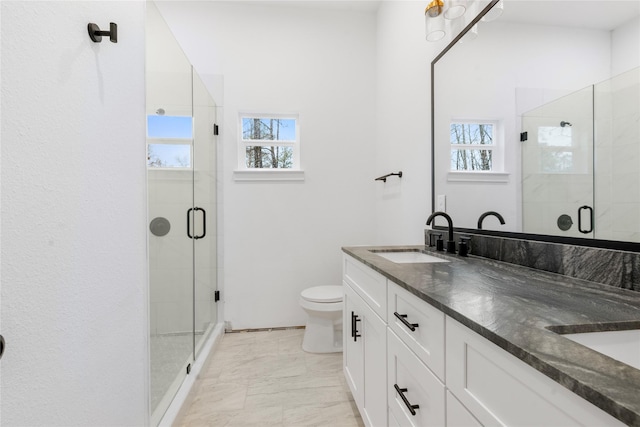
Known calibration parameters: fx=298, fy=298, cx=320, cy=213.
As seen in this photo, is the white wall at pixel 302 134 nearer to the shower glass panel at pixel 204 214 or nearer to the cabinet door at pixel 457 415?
the shower glass panel at pixel 204 214

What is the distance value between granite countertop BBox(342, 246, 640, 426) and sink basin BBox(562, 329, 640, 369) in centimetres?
2

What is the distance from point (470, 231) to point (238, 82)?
2219mm

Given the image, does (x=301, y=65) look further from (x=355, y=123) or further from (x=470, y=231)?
(x=470, y=231)

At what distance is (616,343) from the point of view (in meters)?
0.58

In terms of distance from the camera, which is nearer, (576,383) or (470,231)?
(576,383)

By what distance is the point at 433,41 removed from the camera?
176 centimetres

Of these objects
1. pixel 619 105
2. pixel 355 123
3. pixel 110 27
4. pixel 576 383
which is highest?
pixel 355 123

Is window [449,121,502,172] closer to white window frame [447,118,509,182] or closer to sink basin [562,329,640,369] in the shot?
white window frame [447,118,509,182]

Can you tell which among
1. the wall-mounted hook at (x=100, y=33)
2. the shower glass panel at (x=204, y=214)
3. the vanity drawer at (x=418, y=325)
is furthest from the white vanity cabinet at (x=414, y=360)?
the shower glass panel at (x=204, y=214)

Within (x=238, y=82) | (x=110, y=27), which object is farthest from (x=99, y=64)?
(x=238, y=82)

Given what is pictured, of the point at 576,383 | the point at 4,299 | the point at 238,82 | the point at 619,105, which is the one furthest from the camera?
the point at 238,82

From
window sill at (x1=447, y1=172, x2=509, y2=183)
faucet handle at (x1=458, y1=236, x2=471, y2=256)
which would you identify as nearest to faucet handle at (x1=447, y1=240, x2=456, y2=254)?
faucet handle at (x1=458, y1=236, x2=471, y2=256)

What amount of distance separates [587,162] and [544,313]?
0.62 m

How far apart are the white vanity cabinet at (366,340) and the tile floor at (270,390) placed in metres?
0.21
